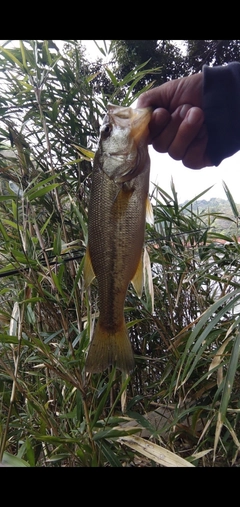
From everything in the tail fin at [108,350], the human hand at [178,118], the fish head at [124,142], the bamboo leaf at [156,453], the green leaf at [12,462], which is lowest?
the green leaf at [12,462]

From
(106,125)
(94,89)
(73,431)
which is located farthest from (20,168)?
Answer: (73,431)

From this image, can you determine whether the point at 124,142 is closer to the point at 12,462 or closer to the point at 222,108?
the point at 222,108

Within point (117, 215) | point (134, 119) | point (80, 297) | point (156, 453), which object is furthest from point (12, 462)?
point (134, 119)

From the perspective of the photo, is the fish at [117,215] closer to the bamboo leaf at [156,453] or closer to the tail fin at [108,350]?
the tail fin at [108,350]

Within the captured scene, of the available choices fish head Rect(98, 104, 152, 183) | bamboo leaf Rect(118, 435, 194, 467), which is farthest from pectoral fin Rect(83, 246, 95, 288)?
bamboo leaf Rect(118, 435, 194, 467)

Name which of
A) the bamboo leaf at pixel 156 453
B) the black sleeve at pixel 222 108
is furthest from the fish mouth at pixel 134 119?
the bamboo leaf at pixel 156 453

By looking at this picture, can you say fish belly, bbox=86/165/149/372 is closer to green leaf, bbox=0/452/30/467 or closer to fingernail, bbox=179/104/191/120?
fingernail, bbox=179/104/191/120
